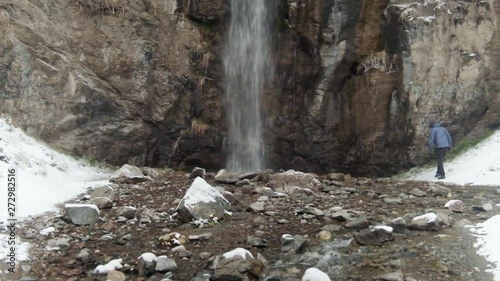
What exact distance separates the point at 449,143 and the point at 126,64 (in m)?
10.2

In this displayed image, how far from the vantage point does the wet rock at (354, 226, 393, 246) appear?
21.9ft

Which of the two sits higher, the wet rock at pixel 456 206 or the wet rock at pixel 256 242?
the wet rock at pixel 456 206

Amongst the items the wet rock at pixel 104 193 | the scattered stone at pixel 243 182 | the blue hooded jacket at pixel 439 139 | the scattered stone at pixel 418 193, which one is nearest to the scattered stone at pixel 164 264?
the wet rock at pixel 104 193

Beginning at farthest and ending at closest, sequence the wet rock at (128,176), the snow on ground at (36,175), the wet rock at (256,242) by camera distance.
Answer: the wet rock at (128,176), the snow on ground at (36,175), the wet rock at (256,242)

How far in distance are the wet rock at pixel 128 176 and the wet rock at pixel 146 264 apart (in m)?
5.11

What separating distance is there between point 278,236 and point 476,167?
7333 mm

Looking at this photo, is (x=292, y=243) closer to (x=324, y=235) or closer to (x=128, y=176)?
(x=324, y=235)

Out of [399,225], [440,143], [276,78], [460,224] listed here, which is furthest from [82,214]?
[276,78]

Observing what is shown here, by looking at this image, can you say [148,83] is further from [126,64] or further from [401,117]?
[401,117]

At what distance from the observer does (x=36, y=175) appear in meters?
9.01

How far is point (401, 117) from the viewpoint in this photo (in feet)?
48.5

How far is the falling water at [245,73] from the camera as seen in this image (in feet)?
53.3

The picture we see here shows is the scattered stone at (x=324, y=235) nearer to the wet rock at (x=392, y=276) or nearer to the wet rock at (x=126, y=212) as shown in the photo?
the wet rock at (x=392, y=276)

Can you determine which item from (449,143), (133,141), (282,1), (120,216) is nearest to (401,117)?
(449,143)
